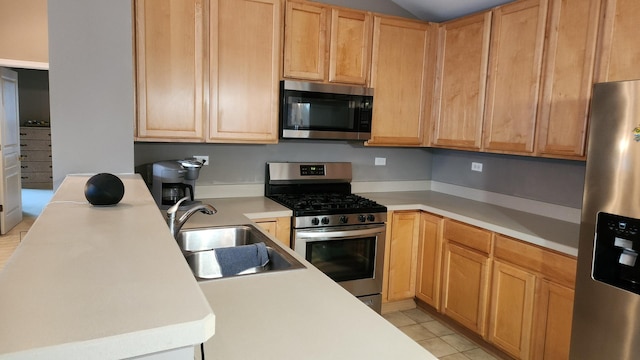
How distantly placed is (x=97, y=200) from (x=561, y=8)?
2.70 m

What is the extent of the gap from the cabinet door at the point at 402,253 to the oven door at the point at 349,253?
0.13m

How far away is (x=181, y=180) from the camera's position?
276cm

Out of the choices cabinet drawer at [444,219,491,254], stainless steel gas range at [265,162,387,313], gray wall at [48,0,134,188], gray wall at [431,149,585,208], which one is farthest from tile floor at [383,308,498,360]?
gray wall at [48,0,134,188]

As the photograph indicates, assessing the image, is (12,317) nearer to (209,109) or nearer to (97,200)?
(97,200)

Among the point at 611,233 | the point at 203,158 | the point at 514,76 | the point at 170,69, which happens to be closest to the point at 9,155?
the point at 203,158

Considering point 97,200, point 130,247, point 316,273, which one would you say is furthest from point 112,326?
point 316,273

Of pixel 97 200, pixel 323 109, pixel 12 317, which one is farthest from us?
pixel 323 109

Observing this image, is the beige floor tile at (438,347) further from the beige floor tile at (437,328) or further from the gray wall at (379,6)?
the gray wall at (379,6)

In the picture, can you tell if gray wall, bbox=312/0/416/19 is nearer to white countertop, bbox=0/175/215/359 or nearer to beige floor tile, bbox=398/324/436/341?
beige floor tile, bbox=398/324/436/341

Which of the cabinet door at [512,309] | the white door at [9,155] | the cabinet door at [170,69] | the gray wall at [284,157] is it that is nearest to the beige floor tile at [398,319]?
the cabinet door at [512,309]

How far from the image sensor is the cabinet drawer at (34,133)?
834 centimetres

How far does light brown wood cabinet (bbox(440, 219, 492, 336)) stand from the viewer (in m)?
2.86

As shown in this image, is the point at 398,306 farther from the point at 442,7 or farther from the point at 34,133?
the point at 34,133

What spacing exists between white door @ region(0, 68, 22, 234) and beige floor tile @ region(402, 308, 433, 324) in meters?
5.08
